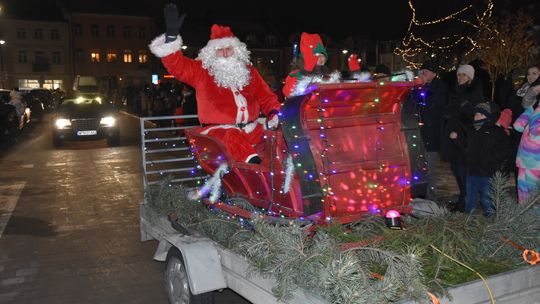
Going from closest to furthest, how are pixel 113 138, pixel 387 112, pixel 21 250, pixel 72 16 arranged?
pixel 387 112
pixel 21 250
pixel 113 138
pixel 72 16

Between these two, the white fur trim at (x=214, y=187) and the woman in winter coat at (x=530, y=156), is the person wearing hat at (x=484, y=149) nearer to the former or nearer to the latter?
the woman in winter coat at (x=530, y=156)

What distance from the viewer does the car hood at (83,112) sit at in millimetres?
16031

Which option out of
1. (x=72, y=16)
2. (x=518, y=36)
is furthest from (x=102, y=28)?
(x=518, y=36)

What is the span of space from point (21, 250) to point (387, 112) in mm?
4563

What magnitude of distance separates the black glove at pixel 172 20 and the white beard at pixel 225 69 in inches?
24.1

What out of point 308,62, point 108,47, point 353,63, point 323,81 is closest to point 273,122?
point 308,62

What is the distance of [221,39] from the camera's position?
17.8 ft

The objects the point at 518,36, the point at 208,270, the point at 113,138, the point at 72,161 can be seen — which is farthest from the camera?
the point at 518,36

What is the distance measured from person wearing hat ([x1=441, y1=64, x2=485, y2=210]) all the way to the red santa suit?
230cm

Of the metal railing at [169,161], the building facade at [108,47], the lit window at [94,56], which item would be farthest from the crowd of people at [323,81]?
the lit window at [94,56]

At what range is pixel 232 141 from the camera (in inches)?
186

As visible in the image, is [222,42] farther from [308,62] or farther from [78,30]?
[78,30]

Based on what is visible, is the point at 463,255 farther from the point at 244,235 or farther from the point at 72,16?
the point at 72,16

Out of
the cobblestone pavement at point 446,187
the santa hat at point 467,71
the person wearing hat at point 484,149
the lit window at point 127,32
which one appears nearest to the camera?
the person wearing hat at point 484,149
